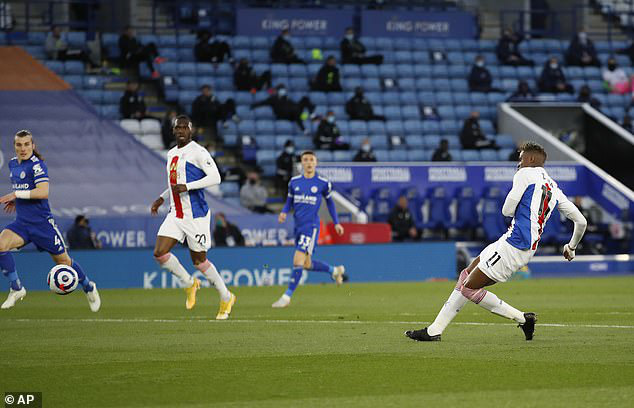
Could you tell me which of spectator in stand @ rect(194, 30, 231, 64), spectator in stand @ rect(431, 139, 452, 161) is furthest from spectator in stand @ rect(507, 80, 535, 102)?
spectator in stand @ rect(194, 30, 231, 64)

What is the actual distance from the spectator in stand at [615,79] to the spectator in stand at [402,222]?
1039cm

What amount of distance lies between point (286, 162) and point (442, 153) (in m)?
4.19

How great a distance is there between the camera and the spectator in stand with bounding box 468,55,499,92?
3278 centimetres

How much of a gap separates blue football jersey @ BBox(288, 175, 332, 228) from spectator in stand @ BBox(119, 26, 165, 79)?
1292 cm

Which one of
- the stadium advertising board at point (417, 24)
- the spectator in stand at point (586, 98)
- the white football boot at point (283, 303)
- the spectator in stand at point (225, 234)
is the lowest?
the spectator in stand at point (225, 234)

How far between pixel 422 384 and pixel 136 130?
20.9 metres

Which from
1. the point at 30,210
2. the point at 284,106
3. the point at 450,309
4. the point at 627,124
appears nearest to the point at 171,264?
the point at 30,210

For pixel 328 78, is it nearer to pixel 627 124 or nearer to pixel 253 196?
pixel 253 196

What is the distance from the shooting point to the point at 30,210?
14.5 metres

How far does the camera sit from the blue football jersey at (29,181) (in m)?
14.2

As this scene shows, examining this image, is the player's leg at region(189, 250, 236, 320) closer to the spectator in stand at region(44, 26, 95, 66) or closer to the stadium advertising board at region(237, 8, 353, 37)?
the spectator in stand at region(44, 26, 95, 66)

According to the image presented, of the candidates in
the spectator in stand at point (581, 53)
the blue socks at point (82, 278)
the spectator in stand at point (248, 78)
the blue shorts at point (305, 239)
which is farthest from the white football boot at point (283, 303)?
the spectator in stand at point (581, 53)

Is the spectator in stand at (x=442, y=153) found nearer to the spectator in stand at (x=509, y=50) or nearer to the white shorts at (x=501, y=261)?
the spectator in stand at (x=509, y=50)

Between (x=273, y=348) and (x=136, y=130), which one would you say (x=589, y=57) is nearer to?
(x=136, y=130)
